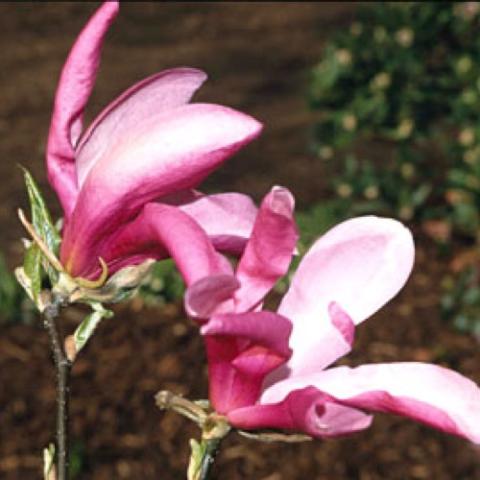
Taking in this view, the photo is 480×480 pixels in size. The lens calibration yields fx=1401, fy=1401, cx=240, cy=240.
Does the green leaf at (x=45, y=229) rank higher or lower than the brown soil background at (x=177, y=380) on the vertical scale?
higher

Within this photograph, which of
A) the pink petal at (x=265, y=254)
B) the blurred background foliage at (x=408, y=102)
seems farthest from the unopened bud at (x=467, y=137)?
the pink petal at (x=265, y=254)

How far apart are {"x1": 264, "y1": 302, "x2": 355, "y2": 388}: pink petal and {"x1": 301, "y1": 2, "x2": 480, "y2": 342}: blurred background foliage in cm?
379

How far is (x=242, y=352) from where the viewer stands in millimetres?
1256

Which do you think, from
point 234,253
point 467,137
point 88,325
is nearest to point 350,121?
point 467,137

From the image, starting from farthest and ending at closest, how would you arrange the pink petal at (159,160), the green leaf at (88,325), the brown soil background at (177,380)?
the brown soil background at (177,380) → the green leaf at (88,325) → the pink petal at (159,160)

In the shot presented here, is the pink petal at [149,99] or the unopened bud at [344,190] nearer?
the pink petal at [149,99]

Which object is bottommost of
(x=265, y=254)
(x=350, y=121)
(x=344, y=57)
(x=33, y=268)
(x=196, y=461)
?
(x=350, y=121)

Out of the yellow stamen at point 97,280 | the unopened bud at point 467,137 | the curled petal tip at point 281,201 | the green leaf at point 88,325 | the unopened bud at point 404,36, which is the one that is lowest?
the unopened bud at point 467,137

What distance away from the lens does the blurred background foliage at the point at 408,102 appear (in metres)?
5.16

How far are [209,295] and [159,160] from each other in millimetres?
174

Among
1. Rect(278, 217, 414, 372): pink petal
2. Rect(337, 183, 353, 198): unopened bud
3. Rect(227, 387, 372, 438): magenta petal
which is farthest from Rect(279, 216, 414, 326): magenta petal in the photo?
Rect(337, 183, 353, 198): unopened bud

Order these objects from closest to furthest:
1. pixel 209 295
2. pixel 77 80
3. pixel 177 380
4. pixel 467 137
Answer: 1. pixel 209 295
2. pixel 77 80
3. pixel 177 380
4. pixel 467 137

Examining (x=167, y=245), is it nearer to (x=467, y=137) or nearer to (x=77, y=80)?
(x=77, y=80)

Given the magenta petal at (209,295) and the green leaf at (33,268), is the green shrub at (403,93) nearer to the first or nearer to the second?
the green leaf at (33,268)
